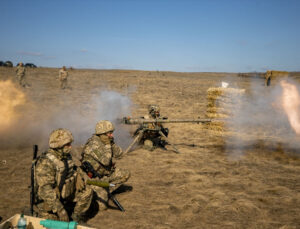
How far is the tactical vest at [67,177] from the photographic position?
510 centimetres

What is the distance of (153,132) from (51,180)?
6.90 meters

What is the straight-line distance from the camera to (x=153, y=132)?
11641 millimetres

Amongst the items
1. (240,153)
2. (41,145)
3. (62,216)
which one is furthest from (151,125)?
(62,216)

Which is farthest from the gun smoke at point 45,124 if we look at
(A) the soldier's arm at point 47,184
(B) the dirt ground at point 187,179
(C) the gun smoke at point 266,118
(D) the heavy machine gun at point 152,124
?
(A) the soldier's arm at point 47,184

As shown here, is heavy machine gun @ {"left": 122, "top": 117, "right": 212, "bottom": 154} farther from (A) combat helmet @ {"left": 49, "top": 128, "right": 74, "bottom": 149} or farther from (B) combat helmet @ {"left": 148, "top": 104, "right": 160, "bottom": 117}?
(A) combat helmet @ {"left": 49, "top": 128, "right": 74, "bottom": 149}

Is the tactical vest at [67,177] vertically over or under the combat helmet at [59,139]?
under

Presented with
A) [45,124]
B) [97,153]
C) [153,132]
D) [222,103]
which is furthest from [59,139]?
[222,103]

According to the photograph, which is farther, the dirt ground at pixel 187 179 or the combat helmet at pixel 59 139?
the dirt ground at pixel 187 179

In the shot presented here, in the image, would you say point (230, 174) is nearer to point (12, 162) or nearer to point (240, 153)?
point (240, 153)

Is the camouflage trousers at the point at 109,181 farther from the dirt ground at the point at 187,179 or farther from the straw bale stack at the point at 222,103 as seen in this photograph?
the straw bale stack at the point at 222,103

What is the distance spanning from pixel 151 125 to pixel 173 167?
2.37 m

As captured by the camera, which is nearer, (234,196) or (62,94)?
(234,196)

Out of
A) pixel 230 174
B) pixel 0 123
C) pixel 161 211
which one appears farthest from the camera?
pixel 0 123

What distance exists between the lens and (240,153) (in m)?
11.4
